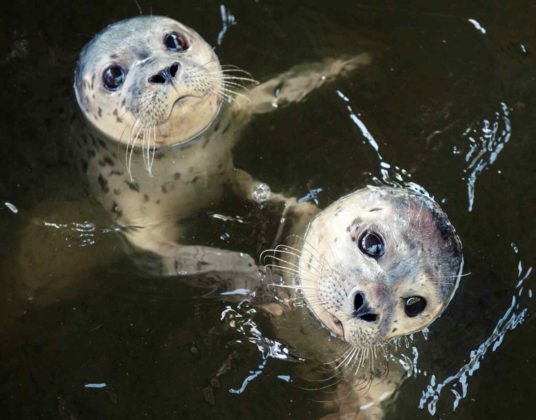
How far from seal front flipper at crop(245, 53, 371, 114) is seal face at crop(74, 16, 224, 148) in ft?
1.09

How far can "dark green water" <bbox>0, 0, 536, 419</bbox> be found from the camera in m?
4.11

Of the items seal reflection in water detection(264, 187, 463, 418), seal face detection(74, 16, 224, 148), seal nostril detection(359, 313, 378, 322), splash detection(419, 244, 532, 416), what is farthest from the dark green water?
seal nostril detection(359, 313, 378, 322)

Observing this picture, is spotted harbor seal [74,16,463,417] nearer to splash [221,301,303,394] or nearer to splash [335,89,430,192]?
splash [221,301,303,394]

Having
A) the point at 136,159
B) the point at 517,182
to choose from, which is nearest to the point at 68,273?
the point at 136,159

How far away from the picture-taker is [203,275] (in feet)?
13.9

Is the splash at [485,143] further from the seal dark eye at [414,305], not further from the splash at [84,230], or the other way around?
the splash at [84,230]

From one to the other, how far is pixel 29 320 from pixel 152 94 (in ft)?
4.64

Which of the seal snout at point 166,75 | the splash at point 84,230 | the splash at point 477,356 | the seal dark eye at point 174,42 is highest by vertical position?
the seal dark eye at point 174,42

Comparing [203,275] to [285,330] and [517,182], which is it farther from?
[517,182]

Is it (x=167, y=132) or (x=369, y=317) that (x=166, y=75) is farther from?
(x=369, y=317)

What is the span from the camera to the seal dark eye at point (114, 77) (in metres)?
4.00

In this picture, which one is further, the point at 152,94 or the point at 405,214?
the point at 152,94

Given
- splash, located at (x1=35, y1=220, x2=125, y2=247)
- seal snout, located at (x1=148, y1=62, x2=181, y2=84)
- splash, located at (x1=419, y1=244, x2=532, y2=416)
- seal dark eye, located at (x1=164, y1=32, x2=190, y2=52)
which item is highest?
seal dark eye, located at (x1=164, y1=32, x2=190, y2=52)

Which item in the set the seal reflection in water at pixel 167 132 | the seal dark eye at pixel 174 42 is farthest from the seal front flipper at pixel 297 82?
the seal dark eye at pixel 174 42
